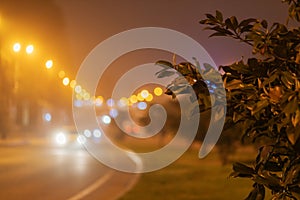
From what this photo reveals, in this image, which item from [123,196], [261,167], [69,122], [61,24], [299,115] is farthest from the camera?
[69,122]

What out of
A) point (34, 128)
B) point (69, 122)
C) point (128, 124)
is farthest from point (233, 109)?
point (69, 122)

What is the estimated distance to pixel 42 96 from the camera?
71.1 metres

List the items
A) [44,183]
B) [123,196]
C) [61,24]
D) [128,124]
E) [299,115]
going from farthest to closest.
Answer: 1. [61,24]
2. [128,124]
3. [44,183]
4. [123,196]
5. [299,115]

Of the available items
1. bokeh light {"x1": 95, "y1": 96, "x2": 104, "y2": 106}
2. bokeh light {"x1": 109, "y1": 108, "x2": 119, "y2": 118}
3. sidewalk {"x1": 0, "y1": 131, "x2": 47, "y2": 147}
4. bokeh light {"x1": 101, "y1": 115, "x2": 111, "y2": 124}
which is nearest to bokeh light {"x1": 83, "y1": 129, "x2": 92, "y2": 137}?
sidewalk {"x1": 0, "y1": 131, "x2": 47, "y2": 147}

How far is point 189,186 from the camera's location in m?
16.0

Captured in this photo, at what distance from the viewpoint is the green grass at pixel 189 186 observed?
548 inches

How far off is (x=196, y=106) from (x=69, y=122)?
92.7 metres

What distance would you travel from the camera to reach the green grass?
13.9 m

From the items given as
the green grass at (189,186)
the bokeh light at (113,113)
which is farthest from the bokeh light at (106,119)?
the green grass at (189,186)

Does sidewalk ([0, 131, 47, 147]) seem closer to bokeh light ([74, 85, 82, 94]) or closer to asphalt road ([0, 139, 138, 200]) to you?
asphalt road ([0, 139, 138, 200])

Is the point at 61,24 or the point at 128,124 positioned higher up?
the point at 61,24

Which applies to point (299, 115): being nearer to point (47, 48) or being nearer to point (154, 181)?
point (154, 181)

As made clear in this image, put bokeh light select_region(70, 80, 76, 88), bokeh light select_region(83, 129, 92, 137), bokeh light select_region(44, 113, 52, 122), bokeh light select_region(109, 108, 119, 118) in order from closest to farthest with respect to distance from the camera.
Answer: bokeh light select_region(83, 129, 92, 137)
bokeh light select_region(109, 108, 119, 118)
bokeh light select_region(44, 113, 52, 122)
bokeh light select_region(70, 80, 76, 88)

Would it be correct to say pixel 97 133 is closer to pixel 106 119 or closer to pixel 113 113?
pixel 106 119
